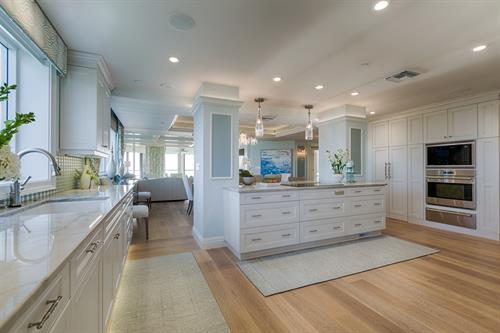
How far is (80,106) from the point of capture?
8.45 ft

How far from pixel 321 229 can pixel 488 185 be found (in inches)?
120

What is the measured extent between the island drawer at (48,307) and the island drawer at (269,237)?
86.7 inches

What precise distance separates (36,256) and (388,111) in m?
6.01

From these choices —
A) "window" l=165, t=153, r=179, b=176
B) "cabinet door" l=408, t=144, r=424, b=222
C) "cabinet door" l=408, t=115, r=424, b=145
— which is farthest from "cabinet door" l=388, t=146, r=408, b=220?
"window" l=165, t=153, r=179, b=176

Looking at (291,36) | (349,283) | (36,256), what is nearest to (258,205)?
(349,283)

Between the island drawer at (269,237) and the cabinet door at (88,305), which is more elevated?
the cabinet door at (88,305)

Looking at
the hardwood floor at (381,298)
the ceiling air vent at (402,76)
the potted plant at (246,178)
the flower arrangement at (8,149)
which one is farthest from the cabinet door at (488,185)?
the flower arrangement at (8,149)

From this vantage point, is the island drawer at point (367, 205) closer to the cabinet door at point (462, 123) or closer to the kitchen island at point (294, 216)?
the kitchen island at point (294, 216)

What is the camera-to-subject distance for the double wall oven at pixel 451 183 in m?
4.01

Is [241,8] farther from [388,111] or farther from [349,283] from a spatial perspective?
[388,111]

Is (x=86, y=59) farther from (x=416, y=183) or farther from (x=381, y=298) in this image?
(x=416, y=183)

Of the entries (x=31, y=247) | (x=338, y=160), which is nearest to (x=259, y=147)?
(x=338, y=160)

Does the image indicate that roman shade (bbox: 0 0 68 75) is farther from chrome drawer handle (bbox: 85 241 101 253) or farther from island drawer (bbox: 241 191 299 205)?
island drawer (bbox: 241 191 299 205)

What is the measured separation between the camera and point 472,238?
3848mm
